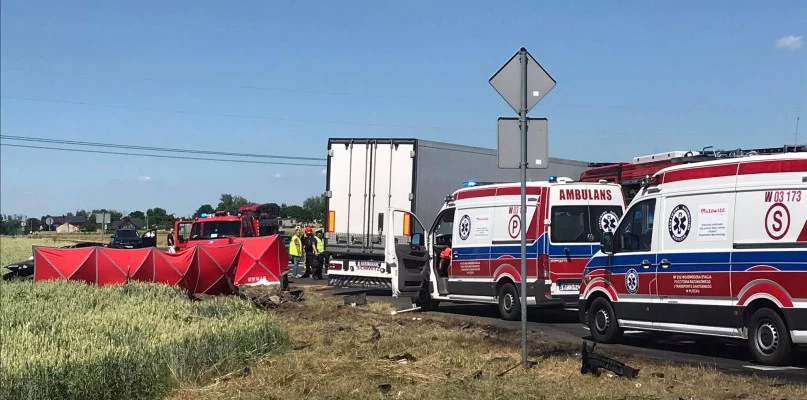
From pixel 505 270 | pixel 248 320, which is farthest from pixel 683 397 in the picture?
pixel 505 270

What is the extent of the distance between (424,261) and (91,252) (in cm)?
751

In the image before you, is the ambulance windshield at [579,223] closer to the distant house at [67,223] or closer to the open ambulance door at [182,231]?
the open ambulance door at [182,231]

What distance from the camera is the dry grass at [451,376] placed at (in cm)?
754

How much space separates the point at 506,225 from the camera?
15.1m

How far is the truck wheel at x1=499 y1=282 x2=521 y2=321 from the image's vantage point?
14859 mm

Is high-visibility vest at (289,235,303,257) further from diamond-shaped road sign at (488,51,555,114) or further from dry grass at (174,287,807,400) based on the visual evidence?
diamond-shaped road sign at (488,51,555,114)

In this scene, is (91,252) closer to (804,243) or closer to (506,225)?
(506,225)

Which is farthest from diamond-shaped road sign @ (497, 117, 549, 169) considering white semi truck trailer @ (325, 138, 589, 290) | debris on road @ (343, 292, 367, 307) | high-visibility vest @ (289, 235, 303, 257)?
high-visibility vest @ (289, 235, 303, 257)

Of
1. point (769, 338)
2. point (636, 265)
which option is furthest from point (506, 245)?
point (769, 338)

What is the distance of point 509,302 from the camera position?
15.1 metres

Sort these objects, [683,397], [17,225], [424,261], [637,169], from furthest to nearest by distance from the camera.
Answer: [17,225], [637,169], [424,261], [683,397]

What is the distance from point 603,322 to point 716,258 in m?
2.42

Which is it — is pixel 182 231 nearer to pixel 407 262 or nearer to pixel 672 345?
pixel 407 262

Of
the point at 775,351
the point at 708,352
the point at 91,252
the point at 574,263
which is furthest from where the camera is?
the point at 91,252
